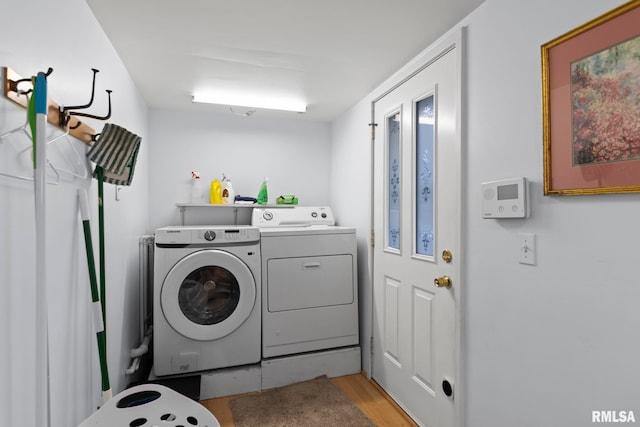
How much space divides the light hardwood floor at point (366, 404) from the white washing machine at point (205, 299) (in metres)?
0.26

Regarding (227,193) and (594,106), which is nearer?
(594,106)

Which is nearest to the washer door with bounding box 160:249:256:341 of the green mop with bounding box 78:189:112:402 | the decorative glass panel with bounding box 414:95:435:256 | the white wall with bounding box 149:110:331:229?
the green mop with bounding box 78:189:112:402

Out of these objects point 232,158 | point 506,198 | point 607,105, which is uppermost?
point 232,158

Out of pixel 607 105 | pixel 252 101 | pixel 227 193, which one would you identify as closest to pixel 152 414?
pixel 607 105

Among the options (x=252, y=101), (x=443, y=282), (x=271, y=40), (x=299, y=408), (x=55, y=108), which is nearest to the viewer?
(x=55, y=108)

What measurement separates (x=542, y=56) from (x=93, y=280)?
1922 millimetres

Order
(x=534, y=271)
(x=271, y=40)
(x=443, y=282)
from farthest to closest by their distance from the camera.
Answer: (x=271, y=40) → (x=443, y=282) → (x=534, y=271)

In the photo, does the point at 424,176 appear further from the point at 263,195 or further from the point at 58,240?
the point at 58,240

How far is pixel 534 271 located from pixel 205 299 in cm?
196

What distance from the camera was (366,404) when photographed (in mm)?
2215

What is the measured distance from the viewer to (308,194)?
3359 millimetres

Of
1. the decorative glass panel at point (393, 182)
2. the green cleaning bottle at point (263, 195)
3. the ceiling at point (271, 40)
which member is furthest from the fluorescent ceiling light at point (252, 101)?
the decorative glass panel at point (393, 182)

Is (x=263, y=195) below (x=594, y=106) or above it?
below

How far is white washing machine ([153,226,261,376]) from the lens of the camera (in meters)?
2.19
